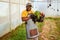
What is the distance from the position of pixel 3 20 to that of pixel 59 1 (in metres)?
0.60

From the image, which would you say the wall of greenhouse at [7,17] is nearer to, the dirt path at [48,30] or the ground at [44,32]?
the ground at [44,32]

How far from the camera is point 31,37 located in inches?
25.2

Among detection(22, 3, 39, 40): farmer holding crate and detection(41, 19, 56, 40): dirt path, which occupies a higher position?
detection(22, 3, 39, 40): farmer holding crate

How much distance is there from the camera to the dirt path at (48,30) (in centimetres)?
83

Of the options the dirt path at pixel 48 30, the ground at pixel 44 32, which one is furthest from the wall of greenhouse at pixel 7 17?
A: the dirt path at pixel 48 30

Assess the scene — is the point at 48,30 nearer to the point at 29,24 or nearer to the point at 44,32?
the point at 44,32

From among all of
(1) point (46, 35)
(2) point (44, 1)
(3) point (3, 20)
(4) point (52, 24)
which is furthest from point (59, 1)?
(3) point (3, 20)

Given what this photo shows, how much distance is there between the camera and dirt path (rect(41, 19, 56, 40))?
83 centimetres

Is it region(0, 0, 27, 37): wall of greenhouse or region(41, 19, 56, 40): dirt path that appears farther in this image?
region(41, 19, 56, 40): dirt path

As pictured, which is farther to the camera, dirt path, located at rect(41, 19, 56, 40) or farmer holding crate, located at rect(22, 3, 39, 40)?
dirt path, located at rect(41, 19, 56, 40)

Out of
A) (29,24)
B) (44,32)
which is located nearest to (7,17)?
(29,24)

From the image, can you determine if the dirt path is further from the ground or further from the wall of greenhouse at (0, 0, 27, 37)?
the wall of greenhouse at (0, 0, 27, 37)

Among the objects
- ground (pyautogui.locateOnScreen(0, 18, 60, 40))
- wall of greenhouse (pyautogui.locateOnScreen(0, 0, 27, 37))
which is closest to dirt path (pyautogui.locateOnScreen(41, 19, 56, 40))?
ground (pyautogui.locateOnScreen(0, 18, 60, 40))

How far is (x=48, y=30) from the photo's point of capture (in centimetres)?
90
